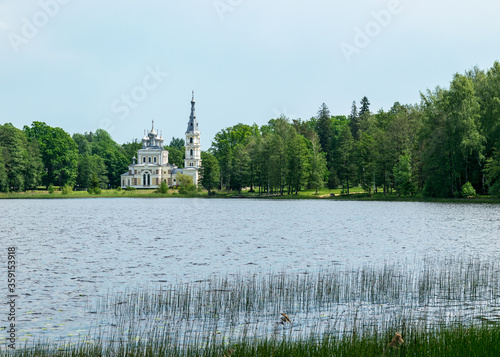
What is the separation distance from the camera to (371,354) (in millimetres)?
8688

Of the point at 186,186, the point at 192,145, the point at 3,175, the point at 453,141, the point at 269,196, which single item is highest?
the point at 192,145

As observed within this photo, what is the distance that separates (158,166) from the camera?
6132 inches

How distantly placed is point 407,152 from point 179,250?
59381 millimetres

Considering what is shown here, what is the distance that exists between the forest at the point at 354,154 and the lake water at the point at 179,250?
71.4ft

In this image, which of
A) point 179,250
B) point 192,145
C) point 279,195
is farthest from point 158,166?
point 179,250

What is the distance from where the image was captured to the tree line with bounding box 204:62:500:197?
65.1 m

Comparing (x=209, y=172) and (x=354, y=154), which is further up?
(x=354, y=154)

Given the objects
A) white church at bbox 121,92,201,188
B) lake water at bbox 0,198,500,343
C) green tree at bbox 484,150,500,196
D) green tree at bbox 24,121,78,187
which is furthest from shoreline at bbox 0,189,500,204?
white church at bbox 121,92,201,188

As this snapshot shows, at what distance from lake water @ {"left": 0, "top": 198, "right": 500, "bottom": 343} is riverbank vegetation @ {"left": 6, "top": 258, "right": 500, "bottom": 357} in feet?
4.64

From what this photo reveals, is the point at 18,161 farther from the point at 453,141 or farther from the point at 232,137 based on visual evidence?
the point at 453,141

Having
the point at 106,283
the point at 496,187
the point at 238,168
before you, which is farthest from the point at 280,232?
the point at 238,168

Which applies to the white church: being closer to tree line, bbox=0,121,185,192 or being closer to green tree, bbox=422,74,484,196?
tree line, bbox=0,121,185,192

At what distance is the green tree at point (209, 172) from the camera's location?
112375 mm

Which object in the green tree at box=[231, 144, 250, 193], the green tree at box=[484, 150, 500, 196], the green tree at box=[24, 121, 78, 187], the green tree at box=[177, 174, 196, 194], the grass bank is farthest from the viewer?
the green tree at box=[24, 121, 78, 187]
